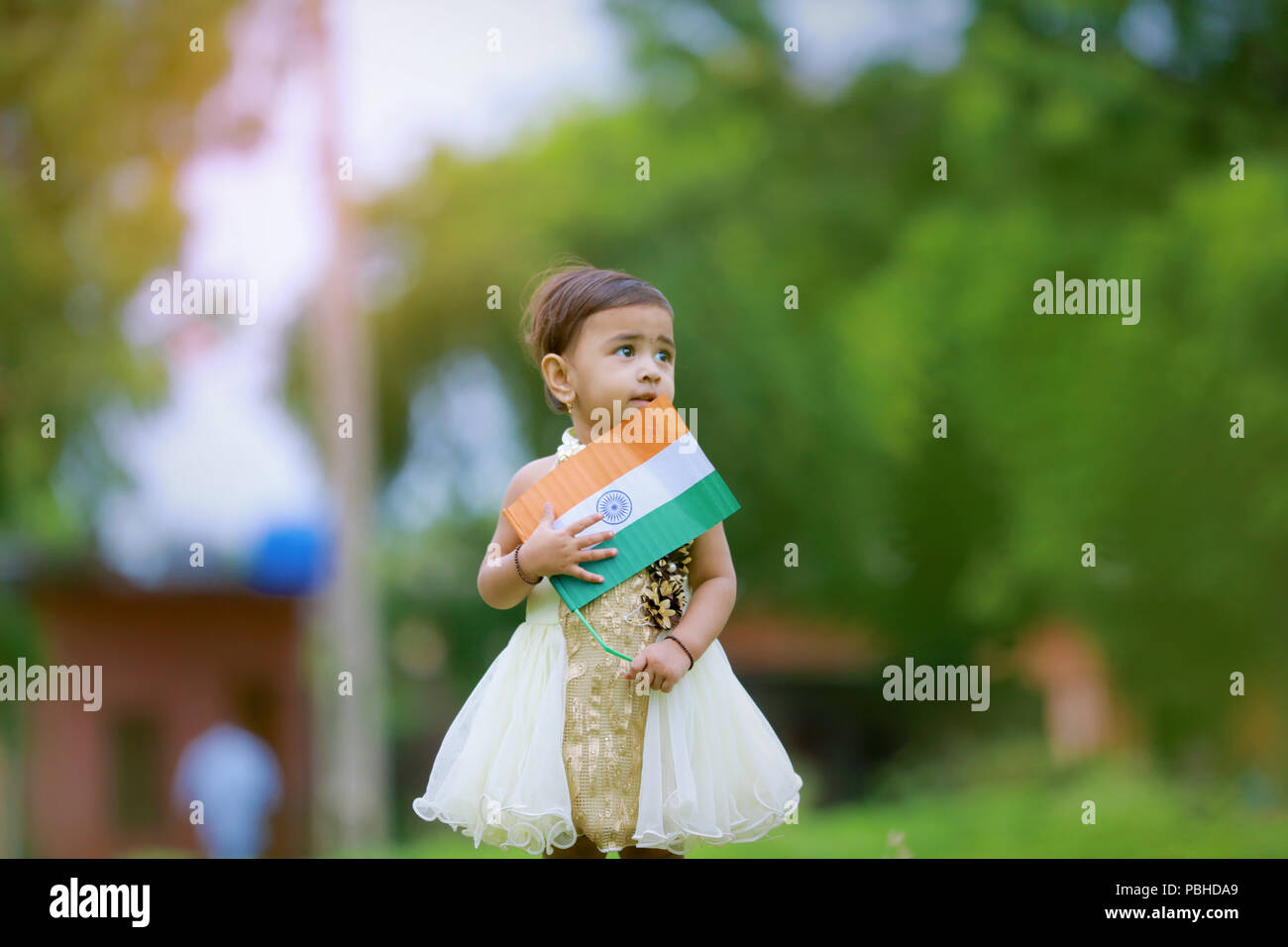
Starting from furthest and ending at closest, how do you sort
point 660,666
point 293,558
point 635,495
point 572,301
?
point 293,558 → point 572,301 → point 635,495 → point 660,666

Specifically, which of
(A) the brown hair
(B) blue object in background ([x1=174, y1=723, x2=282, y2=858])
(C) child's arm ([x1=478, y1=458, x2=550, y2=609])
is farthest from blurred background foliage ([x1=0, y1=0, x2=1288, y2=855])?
(C) child's arm ([x1=478, y1=458, x2=550, y2=609])

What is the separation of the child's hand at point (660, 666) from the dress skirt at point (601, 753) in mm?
51

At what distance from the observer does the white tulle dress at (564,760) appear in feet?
8.62

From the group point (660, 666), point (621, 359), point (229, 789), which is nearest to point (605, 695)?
point (660, 666)

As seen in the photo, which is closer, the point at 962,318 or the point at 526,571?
the point at 526,571

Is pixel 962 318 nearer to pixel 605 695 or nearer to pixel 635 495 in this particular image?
pixel 635 495

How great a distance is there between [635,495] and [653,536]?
89 mm

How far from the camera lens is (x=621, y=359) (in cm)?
277

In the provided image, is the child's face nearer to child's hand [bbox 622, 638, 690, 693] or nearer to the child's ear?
the child's ear

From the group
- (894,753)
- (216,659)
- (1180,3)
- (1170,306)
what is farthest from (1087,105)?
(216,659)

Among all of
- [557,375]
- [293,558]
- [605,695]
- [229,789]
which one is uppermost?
[293,558]

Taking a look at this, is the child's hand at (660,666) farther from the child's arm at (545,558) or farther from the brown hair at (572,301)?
the brown hair at (572,301)

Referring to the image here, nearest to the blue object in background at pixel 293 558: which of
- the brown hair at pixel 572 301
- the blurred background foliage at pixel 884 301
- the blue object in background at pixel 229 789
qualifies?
the blurred background foliage at pixel 884 301
